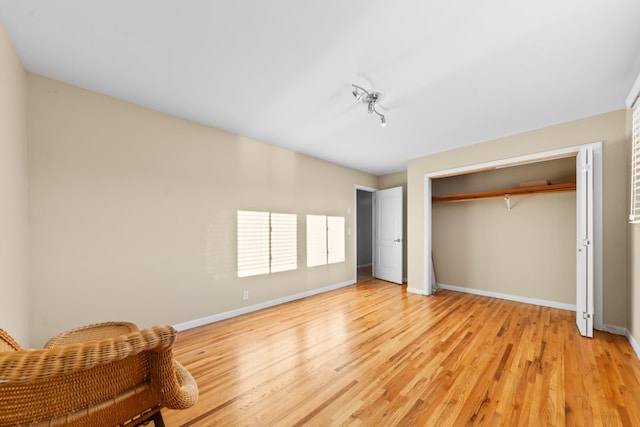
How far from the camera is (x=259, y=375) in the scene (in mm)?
2131

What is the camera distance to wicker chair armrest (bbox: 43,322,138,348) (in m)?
1.42

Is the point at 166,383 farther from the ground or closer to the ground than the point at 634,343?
farther from the ground

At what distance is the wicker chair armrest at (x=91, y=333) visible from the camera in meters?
1.42

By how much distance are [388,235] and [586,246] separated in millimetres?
3206

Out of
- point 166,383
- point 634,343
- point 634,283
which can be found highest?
point 166,383

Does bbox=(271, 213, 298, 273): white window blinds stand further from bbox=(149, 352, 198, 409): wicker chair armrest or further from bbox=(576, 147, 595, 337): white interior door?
bbox=(576, 147, 595, 337): white interior door

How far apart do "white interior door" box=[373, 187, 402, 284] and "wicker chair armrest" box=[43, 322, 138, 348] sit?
485 cm

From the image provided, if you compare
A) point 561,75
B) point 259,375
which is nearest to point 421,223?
point 561,75

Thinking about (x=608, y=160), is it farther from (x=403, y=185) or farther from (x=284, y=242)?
(x=284, y=242)

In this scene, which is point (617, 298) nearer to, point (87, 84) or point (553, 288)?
point (553, 288)

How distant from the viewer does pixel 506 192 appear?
13.3ft

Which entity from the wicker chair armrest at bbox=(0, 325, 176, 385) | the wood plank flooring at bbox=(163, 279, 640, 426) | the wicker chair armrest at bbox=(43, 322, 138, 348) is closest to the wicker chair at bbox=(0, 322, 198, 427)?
the wicker chair armrest at bbox=(0, 325, 176, 385)

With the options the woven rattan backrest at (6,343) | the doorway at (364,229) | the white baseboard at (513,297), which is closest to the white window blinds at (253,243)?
the woven rattan backrest at (6,343)

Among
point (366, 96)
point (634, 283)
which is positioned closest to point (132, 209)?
point (366, 96)
